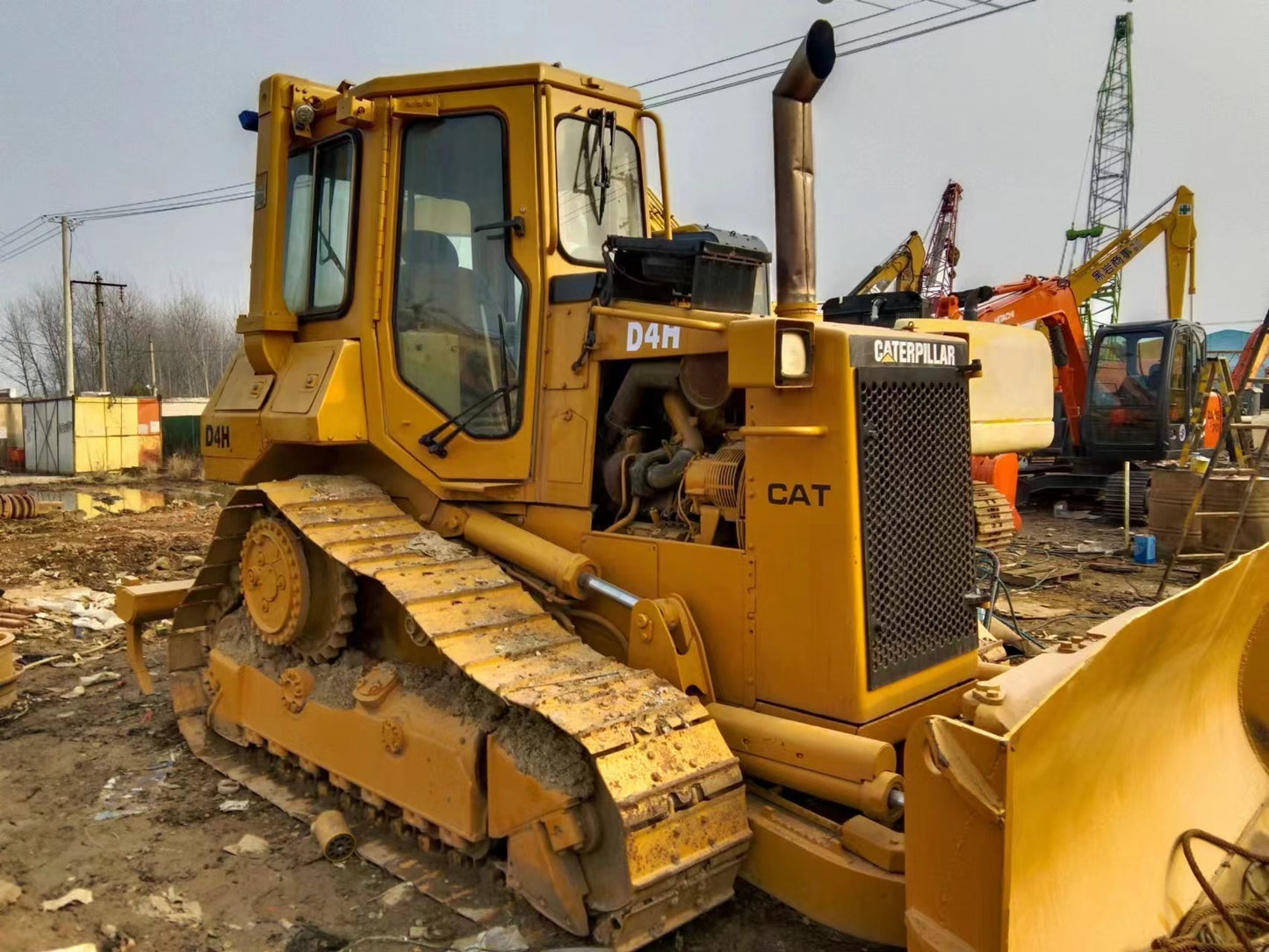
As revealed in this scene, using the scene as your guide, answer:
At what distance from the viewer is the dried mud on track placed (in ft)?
11.4

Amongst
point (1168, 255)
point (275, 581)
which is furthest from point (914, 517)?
point (1168, 255)

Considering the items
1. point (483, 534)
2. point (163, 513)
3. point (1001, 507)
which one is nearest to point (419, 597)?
point (483, 534)

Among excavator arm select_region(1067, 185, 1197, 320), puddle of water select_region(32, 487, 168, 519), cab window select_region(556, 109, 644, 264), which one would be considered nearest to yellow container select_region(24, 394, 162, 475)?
puddle of water select_region(32, 487, 168, 519)

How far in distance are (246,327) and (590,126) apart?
207 cm

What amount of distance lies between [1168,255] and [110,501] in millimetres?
20085

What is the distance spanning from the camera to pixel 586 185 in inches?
177

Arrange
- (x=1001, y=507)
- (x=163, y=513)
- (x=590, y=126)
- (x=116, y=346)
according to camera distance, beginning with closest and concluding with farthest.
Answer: (x=590, y=126)
(x=1001, y=507)
(x=163, y=513)
(x=116, y=346)

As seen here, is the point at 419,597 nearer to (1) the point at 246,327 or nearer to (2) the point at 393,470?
(2) the point at 393,470

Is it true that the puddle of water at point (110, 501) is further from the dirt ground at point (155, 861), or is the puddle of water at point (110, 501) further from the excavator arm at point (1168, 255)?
the excavator arm at point (1168, 255)

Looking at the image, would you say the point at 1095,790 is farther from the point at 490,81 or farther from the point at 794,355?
the point at 490,81

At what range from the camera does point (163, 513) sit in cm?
1620

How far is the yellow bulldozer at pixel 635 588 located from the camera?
3.02m

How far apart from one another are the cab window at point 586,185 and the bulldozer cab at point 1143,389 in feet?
43.2

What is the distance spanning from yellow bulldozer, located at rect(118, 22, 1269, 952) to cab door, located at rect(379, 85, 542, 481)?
0.02 meters
